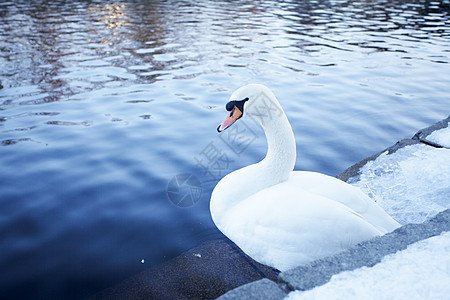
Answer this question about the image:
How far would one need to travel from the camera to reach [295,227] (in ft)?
8.77

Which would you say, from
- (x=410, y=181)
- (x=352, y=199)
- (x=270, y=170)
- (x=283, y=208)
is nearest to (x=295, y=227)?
(x=283, y=208)

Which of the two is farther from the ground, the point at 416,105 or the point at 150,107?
the point at 150,107

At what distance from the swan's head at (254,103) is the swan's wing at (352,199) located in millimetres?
618

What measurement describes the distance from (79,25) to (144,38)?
10.4 ft

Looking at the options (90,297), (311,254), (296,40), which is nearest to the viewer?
(311,254)

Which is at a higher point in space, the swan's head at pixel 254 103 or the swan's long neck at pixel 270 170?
the swan's head at pixel 254 103

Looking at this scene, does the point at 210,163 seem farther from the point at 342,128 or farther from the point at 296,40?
the point at 296,40

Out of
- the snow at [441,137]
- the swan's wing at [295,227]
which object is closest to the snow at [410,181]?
the snow at [441,137]

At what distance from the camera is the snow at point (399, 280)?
183 cm

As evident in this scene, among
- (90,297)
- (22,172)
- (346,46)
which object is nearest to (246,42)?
(346,46)

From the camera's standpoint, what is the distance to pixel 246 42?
12.3m

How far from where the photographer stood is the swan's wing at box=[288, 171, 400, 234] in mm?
2830

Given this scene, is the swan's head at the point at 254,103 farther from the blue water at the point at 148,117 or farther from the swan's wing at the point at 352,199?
the blue water at the point at 148,117

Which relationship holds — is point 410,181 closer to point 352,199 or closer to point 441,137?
point 441,137
